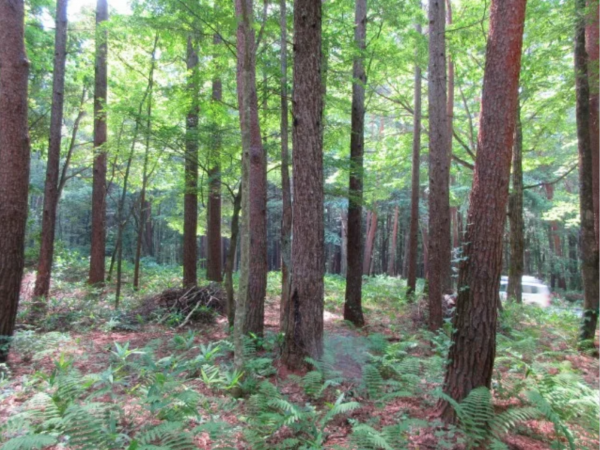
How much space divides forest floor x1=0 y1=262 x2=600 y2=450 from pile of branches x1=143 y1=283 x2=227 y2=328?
3.21ft

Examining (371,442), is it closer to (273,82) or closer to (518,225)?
(273,82)

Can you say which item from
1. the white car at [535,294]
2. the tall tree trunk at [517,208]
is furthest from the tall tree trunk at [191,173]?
the white car at [535,294]

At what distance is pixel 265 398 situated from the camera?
13.4ft

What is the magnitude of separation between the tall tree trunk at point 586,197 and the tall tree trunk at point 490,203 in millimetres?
5009

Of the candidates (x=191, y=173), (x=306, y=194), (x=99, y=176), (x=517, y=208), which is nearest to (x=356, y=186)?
(x=306, y=194)

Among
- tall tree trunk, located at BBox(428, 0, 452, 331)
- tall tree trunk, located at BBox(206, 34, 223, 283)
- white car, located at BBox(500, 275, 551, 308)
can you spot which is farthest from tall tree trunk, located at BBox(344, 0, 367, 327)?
white car, located at BBox(500, 275, 551, 308)

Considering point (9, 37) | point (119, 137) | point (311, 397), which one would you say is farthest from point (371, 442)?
point (119, 137)

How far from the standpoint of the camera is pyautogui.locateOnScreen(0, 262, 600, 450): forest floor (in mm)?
3291

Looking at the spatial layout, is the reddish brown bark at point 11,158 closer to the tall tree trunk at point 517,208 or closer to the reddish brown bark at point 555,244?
the tall tree trunk at point 517,208

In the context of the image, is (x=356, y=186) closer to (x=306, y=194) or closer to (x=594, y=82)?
(x=306, y=194)

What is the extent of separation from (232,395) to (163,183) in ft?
43.2

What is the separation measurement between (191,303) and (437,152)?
261 inches

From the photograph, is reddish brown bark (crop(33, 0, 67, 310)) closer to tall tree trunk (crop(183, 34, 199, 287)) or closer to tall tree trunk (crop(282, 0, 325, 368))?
tall tree trunk (crop(183, 34, 199, 287))

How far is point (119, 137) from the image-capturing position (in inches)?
382
